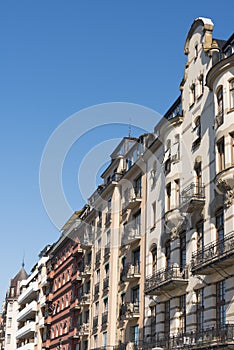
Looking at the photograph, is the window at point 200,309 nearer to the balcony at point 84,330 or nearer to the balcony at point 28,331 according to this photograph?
Result: the balcony at point 84,330

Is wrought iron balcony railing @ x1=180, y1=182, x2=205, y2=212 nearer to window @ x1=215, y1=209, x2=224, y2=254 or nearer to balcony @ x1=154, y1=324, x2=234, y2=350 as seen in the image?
window @ x1=215, y1=209, x2=224, y2=254

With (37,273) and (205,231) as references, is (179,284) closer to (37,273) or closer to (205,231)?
(205,231)

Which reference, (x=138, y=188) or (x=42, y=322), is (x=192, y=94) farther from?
(x=42, y=322)

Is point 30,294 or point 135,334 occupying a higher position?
point 30,294

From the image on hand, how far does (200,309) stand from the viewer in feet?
123

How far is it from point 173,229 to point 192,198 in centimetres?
453

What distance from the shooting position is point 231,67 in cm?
3672

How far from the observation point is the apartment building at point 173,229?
1407 inches

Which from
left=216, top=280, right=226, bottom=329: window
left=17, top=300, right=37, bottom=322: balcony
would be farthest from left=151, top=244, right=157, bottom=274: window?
left=17, top=300, right=37, bottom=322: balcony

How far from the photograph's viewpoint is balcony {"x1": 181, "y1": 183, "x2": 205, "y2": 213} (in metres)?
38.8

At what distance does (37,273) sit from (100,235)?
41.3 metres

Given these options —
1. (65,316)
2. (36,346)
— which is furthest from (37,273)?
(65,316)

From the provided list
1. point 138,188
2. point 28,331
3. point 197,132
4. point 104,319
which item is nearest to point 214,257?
point 197,132

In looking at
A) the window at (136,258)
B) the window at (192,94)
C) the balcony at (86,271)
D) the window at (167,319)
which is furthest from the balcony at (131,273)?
the window at (192,94)
